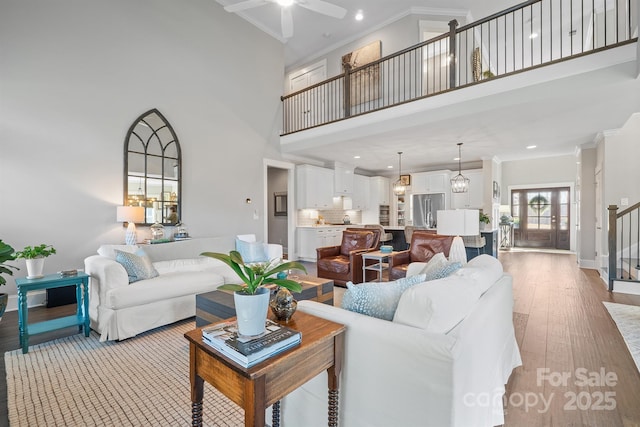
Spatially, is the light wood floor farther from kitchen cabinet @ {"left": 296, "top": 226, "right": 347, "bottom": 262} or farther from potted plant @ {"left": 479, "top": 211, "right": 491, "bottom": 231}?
kitchen cabinet @ {"left": 296, "top": 226, "right": 347, "bottom": 262}

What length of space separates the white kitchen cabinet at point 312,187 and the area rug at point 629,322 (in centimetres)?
536

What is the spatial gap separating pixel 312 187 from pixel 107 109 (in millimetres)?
4211

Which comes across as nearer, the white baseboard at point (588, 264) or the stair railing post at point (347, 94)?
the stair railing post at point (347, 94)

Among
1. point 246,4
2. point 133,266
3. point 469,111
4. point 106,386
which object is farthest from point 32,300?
point 469,111

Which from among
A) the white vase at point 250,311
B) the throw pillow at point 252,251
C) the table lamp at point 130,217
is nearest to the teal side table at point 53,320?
the table lamp at point 130,217

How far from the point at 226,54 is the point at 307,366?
20.3 feet

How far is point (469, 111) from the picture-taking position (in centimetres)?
425

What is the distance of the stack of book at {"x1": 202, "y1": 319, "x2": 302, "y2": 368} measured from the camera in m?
0.99

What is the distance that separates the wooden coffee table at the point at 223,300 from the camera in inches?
94.7

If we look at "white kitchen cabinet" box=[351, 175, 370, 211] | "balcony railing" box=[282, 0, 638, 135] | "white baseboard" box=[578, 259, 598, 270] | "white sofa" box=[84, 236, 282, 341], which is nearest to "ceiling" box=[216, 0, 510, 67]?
"balcony railing" box=[282, 0, 638, 135]

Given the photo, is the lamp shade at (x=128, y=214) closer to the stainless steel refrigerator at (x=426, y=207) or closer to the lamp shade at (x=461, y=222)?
the lamp shade at (x=461, y=222)

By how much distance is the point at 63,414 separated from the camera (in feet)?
5.67

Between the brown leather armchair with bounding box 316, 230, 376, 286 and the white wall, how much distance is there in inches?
79.6

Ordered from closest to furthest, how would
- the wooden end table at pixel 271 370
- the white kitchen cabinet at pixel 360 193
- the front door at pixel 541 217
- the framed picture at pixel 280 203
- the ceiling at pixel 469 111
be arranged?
the wooden end table at pixel 271 370
the ceiling at pixel 469 111
the framed picture at pixel 280 203
the white kitchen cabinet at pixel 360 193
the front door at pixel 541 217
